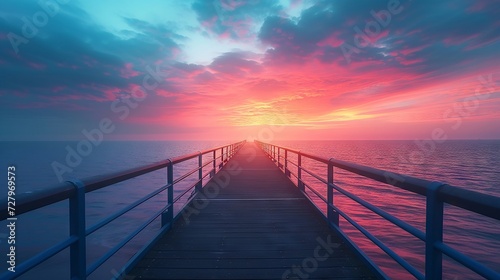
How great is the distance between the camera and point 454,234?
13.7 metres

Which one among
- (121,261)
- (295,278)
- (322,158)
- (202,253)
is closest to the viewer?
(295,278)

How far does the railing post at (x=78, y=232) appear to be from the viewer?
215 centimetres

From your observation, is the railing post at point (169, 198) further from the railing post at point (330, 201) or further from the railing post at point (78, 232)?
the railing post at point (330, 201)

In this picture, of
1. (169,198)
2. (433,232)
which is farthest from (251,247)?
(433,232)

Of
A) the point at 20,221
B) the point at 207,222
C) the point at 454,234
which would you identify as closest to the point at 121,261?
the point at 207,222

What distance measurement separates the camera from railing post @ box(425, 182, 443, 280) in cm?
196

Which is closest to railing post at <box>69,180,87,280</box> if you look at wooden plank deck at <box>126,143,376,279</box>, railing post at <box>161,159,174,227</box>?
wooden plank deck at <box>126,143,376,279</box>

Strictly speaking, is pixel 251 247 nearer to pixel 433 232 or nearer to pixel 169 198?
pixel 169 198

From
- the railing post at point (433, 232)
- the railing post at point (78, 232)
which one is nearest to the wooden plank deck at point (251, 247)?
the railing post at point (78, 232)

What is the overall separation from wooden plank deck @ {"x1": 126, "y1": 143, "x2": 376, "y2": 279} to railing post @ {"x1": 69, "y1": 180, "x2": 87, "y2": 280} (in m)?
1.01

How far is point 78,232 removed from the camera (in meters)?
2.20

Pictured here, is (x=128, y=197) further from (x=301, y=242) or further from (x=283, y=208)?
(x=301, y=242)

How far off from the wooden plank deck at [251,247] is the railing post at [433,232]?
4.01 ft

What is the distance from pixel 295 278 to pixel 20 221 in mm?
23271
